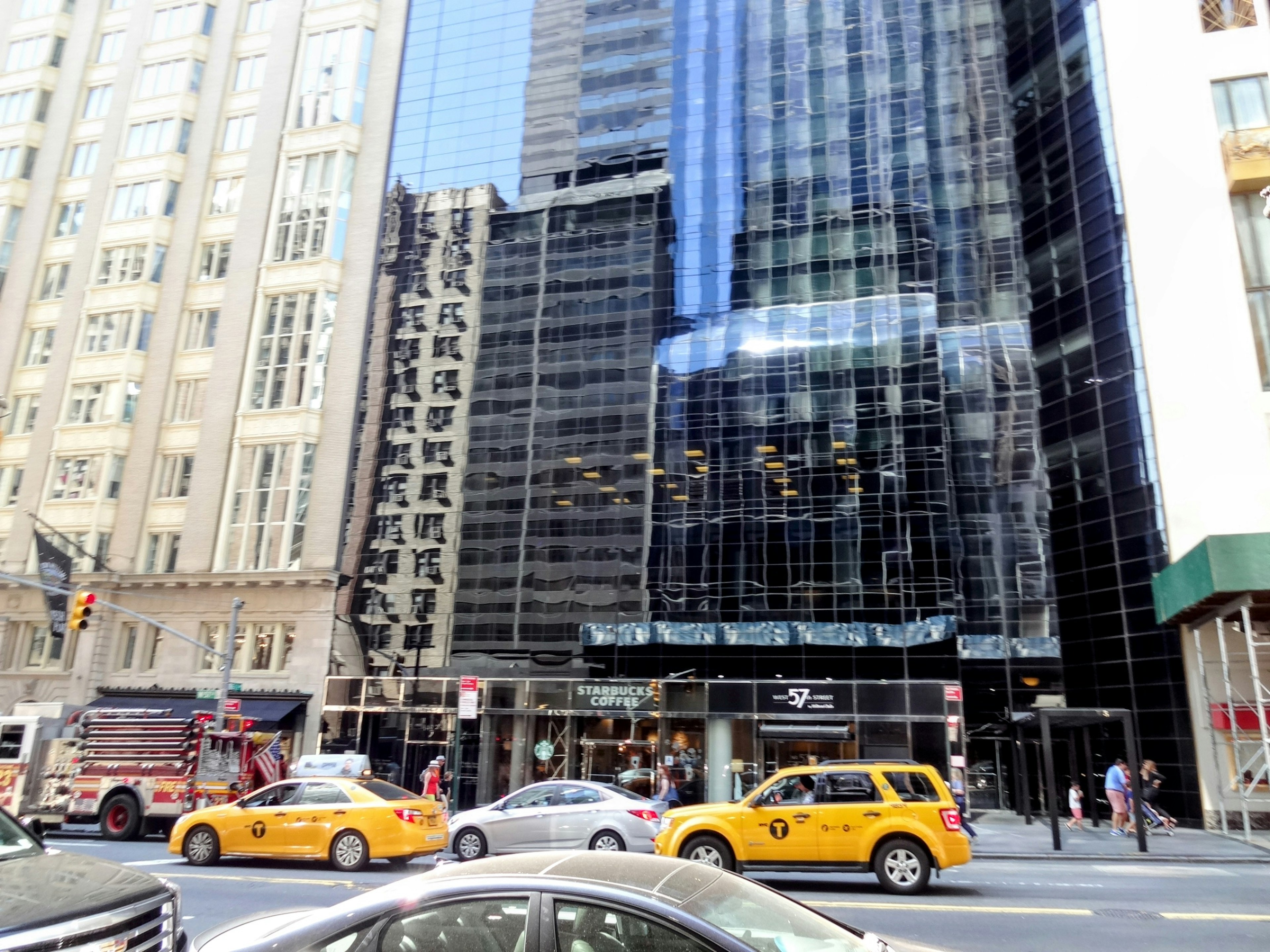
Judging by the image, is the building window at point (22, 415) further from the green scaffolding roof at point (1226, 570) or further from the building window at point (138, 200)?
the green scaffolding roof at point (1226, 570)

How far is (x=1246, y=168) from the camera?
27.2 metres

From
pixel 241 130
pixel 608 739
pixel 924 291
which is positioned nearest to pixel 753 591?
pixel 608 739

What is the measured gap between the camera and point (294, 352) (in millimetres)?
37500

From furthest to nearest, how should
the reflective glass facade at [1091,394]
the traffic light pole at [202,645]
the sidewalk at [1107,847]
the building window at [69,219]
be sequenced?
the building window at [69,219]
the reflective glass facade at [1091,394]
the traffic light pole at [202,645]
the sidewalk at [1107,847]

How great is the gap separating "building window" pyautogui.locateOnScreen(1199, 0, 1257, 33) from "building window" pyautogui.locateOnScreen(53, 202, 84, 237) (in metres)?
45.7

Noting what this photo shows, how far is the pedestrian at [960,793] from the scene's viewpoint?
23.0 meters

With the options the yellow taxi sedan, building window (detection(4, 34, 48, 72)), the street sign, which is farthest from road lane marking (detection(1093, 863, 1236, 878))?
building window (detection(4, 34, 48, 72))

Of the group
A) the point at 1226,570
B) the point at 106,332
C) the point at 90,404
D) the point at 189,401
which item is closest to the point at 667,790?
the point at 1226,570

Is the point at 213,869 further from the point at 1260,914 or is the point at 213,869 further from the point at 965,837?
the point at 1260,914

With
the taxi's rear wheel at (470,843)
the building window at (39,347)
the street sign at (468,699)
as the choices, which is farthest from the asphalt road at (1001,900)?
the building window at (39,347)

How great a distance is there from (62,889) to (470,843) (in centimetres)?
1139

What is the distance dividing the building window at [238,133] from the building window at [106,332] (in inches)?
355

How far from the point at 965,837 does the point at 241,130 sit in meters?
42.5

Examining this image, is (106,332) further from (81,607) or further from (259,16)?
(81,607)
